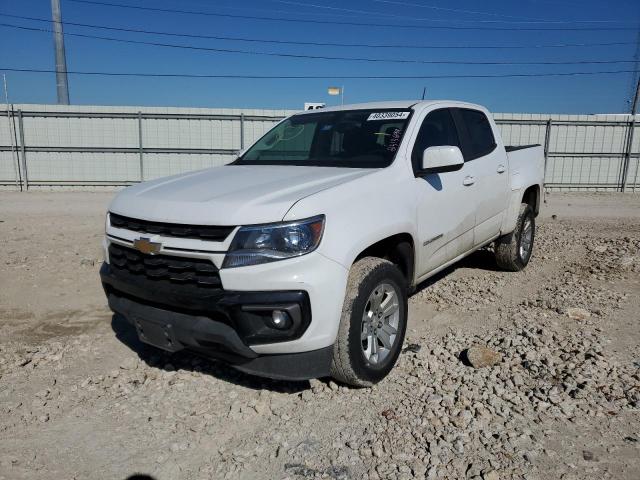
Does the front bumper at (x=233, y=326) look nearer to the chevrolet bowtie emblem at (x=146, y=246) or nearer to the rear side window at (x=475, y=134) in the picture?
the chevrolet bowtie emblem at (x=146, y=246)

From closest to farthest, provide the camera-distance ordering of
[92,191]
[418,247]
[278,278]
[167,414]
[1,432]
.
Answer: [278,278]
[1,432]
[167,414]
[418,247]
[92,191]

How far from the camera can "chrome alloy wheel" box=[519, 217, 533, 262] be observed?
6041mm

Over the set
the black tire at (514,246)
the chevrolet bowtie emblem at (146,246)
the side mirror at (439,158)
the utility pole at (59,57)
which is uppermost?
the utility pole at (59,57)

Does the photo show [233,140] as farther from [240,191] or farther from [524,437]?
[524,437]

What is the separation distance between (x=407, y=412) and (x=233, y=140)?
13271mm

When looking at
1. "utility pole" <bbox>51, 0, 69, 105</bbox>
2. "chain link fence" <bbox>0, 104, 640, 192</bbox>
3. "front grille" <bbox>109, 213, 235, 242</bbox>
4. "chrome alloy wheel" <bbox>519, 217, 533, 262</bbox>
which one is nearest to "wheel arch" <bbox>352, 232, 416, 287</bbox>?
"front grille" <bbox>109, 213, 235, 242</bbox>

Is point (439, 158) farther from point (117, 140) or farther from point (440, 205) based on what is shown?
point (117, 140)

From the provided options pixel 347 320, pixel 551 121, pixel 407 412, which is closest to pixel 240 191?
pixel 347 320

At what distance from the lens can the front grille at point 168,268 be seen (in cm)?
280

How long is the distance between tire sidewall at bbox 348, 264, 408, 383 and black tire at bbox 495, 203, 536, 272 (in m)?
2.76

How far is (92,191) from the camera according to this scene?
15320 millimetres

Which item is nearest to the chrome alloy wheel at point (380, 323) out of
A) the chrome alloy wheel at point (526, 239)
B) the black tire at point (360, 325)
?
the black tire at point (360, 325)

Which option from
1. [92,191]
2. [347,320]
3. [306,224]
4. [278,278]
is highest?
[306,224]

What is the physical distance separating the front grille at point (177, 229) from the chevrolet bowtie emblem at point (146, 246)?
0.07 meters
